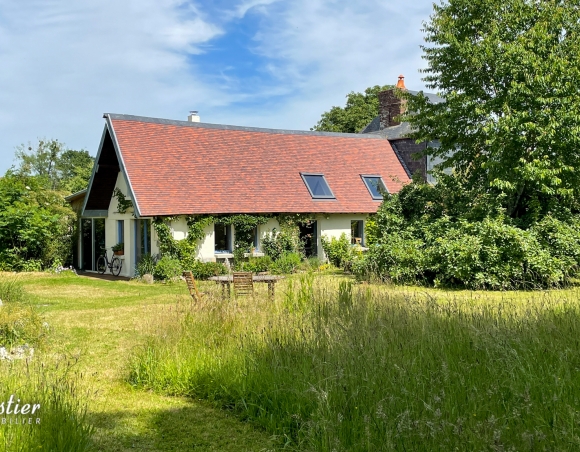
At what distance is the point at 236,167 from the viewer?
25.4 m

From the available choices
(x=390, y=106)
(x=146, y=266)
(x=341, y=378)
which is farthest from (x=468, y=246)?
(x=390, y=106)

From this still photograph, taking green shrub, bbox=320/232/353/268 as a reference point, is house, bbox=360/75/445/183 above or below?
above

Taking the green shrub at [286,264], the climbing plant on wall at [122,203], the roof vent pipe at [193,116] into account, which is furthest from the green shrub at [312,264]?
the roof vent pipe at [193,116]

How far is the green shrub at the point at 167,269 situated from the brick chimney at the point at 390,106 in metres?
18.3

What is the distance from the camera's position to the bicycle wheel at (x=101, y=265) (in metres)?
25.4

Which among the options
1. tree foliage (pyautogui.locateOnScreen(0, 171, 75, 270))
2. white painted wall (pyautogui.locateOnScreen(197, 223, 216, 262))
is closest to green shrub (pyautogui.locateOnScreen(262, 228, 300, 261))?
white painted wall (pyautogui.locateOnScreen(197, 223, 216, 262))

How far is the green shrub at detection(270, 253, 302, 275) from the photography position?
23.1 m

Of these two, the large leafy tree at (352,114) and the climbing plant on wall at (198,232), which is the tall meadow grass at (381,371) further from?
the large leafy tree at (352,114)

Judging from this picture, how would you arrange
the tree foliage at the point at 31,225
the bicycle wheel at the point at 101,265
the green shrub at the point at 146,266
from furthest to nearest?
the bicycle wheel at the point at 101,265 < the tree foliage at the point at 31,225 < the green shrub at the point at 146,266

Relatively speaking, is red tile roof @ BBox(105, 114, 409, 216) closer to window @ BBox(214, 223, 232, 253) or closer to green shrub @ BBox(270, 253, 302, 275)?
window @ BBox(214, 223, 232, 253)

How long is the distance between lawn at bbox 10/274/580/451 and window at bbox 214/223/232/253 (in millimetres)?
14412

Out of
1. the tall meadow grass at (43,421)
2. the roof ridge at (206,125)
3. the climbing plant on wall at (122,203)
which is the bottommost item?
the tall meadow grass at (43,421)

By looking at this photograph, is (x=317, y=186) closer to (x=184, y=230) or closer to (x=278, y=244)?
(x=278, y=244)

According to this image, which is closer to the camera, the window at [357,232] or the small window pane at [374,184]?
the window at [357,232]
